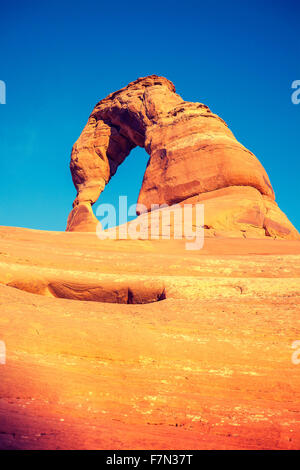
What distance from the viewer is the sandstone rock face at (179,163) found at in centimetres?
1578

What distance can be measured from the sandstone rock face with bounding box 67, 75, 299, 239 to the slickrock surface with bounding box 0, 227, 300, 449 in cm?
850

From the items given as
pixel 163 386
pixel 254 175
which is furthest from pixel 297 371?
pixel 254 175

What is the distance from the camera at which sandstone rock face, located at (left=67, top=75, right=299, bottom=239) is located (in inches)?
621

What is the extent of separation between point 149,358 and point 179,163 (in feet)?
53.6

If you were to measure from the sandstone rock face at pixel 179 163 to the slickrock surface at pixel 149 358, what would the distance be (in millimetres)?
8497

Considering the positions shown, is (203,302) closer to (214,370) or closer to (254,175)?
(214,370)

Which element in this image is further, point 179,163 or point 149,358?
point 179,163

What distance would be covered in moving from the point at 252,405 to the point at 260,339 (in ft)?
3.25

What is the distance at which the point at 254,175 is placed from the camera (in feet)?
59.2

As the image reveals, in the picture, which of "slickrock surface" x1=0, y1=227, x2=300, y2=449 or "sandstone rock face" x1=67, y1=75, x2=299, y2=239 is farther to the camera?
"sandstone rock face" x1=67, y1=75, x2=299, y2=239

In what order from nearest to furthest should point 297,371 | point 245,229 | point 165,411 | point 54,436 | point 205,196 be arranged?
1. point 54,436
2. point 165,411
3. point 297,371
4. point 245,229
5. point 205,196

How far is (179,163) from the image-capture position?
1869 cm

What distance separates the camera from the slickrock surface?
2303mm

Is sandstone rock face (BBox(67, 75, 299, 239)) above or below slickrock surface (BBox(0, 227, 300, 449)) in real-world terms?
above
